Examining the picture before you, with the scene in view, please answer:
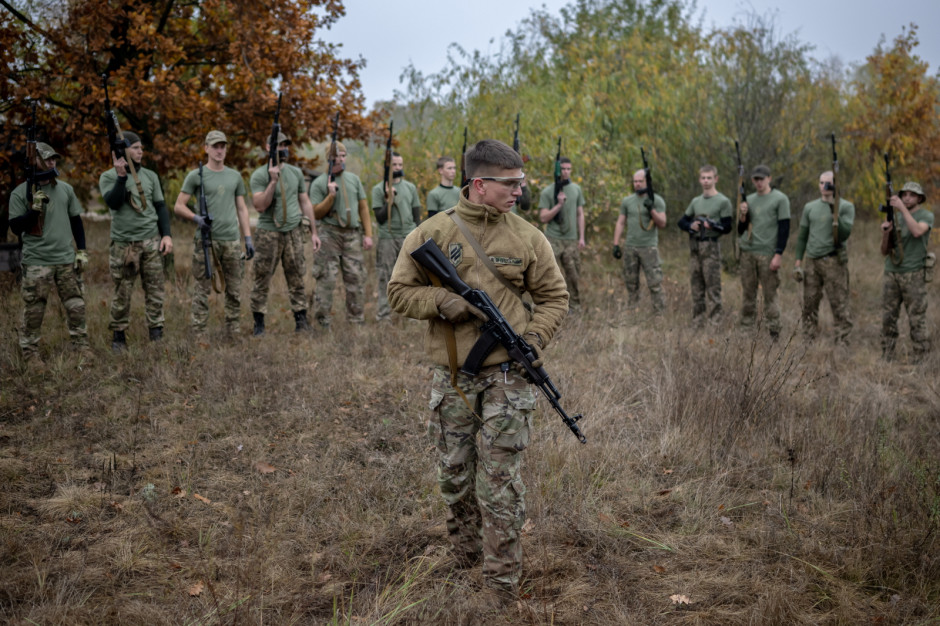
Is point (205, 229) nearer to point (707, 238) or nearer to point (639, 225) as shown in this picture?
point (639, 225)

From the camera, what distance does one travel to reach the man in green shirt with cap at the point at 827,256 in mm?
8883

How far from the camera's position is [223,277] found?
8102mm

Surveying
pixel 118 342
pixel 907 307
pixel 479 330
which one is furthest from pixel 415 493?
pixel 907 307

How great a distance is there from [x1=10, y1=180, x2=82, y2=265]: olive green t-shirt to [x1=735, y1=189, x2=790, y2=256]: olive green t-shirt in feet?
27.3

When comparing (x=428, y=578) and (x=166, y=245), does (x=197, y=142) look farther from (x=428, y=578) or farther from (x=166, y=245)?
(x=428, y=578)

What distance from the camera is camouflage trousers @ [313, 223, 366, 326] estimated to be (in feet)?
29.2

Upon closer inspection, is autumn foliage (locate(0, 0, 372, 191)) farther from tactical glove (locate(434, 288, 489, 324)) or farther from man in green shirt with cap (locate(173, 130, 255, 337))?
tactical glove (locate(434, 288, 489, 324))

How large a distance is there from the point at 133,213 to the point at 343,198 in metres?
2.45

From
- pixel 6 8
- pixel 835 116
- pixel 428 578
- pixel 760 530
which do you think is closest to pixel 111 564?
pixel 428 578

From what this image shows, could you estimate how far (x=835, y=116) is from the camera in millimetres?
19016

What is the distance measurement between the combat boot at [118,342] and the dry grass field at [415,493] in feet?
0.50

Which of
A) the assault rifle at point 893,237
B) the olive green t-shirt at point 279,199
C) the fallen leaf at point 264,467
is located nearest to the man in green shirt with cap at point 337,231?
the olive green t-shirt at point 279,199

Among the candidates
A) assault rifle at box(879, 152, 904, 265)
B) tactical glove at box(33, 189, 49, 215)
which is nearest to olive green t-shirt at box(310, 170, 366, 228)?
tactical glove at box(33, 189, 49, 215)

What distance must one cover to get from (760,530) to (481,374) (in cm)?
206
